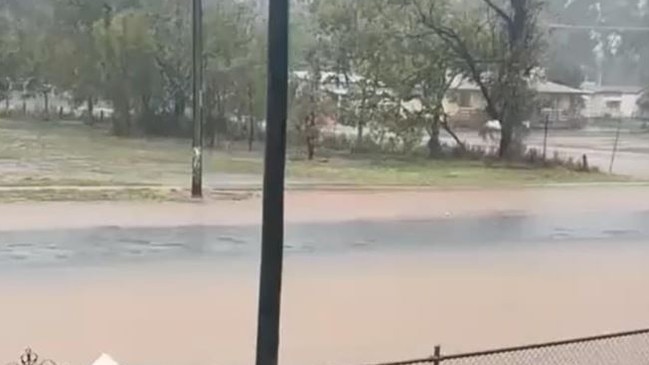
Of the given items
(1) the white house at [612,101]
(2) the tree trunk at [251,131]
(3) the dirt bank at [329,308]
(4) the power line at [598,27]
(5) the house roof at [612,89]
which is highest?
(4) the power line at [598,27]

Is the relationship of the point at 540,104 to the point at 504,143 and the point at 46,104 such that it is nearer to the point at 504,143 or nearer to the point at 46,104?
the point at 504,143

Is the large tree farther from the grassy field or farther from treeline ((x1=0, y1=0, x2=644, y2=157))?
the grassy field

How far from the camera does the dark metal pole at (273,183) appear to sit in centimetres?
194

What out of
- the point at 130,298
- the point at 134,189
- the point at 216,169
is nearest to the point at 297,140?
the point at 216,169

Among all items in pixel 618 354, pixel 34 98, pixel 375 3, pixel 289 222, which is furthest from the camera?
pixel 375 3

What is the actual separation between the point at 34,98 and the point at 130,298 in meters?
0.70

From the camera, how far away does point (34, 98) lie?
3094 mm

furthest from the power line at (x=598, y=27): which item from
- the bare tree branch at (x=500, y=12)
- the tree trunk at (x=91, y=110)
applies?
the tree trunk at (x=91, y=110)

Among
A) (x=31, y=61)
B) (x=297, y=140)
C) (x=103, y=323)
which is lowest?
(x=103, y=323)

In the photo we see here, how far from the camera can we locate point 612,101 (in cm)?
414

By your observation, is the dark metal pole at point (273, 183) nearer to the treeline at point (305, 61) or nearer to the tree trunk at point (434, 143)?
the treeline at point (305, 61)

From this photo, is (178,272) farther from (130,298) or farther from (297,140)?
(297,140)

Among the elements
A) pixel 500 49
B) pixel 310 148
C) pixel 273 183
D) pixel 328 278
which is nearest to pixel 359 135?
pixel 310 148

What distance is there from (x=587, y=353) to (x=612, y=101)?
5.37 ft
